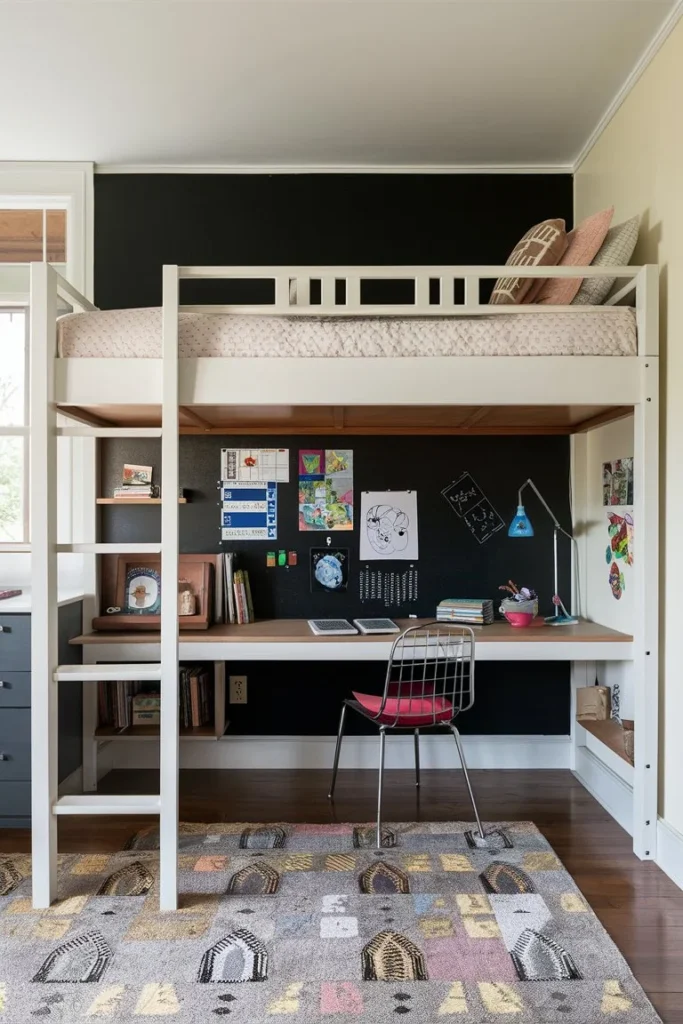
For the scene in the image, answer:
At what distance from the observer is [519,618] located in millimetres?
3430

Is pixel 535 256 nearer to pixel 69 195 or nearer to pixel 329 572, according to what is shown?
pixel 329 572

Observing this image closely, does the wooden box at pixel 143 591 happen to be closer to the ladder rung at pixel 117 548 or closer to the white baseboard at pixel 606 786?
the ladder rung at pixel 117 548

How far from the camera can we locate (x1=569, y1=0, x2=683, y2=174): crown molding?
262 cm

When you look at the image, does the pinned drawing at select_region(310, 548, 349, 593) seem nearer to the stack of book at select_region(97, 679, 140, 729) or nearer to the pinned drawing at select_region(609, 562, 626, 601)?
the stack of book at select_region(97, 679, 140, 729)

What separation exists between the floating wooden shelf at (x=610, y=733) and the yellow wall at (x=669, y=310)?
0.26m

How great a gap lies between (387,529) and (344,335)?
4.34 feet

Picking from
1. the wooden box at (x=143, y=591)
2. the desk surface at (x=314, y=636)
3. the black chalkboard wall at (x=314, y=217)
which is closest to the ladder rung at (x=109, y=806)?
the desk surface at (x=314, y=636)

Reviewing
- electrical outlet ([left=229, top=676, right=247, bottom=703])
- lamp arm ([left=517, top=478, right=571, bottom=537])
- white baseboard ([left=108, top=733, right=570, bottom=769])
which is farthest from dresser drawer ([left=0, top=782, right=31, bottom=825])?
lamp arm ([left=517, top=478, right=571, bottom=537])

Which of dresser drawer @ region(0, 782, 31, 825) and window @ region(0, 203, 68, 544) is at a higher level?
window @ region(0, 203, 68, 544)

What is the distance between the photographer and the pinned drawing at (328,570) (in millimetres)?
3740

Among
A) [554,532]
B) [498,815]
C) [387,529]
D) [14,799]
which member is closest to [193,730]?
[14,799]

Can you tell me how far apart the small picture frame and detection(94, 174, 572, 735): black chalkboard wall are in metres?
0.14

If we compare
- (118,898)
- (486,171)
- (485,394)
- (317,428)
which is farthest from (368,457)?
(118,898)

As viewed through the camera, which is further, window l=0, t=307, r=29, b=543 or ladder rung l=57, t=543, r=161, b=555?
window l=0, t=307, r=29, b=543
